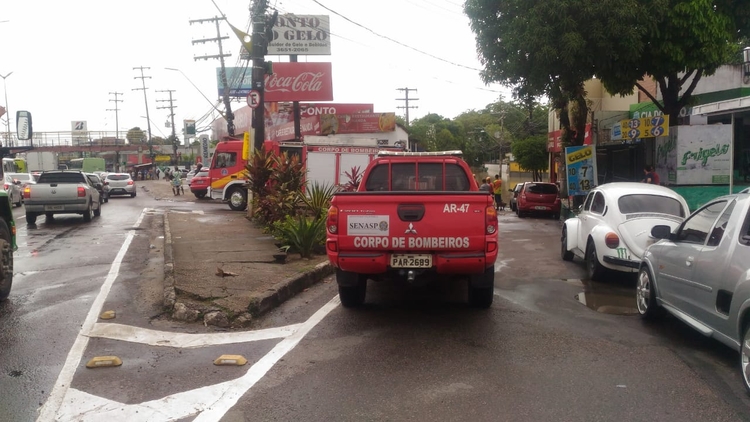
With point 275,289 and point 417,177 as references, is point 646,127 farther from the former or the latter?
point 275,289

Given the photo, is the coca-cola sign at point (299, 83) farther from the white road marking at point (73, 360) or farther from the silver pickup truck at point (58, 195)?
the white road marking at point (73, 360)

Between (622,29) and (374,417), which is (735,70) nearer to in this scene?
(622,29)

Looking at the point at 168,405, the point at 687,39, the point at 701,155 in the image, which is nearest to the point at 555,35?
the point at 687,39

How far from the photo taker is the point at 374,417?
177 inches

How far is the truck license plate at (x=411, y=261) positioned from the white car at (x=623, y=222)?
3.73 metres

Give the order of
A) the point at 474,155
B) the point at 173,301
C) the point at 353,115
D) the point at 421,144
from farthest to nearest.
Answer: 1. the point at 474,155
2. the point at 421,144
3. the point at 353,115
4. the point at 173,301

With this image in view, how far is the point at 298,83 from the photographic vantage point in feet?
114

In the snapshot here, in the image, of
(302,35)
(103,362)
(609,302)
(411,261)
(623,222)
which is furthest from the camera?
(302,35)

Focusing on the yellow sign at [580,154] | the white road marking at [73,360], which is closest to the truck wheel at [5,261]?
the white road marking at [73,360]

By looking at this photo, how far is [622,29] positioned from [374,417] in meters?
15.3

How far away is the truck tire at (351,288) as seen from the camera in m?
7.54

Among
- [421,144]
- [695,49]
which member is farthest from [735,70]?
[421,144]

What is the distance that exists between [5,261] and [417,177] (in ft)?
17.5

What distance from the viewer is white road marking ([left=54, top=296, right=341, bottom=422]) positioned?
453 cm
